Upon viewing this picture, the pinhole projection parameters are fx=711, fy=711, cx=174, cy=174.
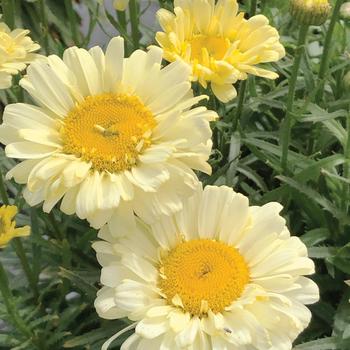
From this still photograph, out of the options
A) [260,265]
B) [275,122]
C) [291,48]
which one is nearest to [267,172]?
[275,122]

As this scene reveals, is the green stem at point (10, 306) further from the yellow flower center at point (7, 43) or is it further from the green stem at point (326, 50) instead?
the green stem at point (326, 50)

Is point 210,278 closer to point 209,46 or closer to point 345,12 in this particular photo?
point 209,46

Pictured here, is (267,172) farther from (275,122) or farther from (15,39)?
(15,39)

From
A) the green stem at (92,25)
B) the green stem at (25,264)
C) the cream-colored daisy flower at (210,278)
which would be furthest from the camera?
the green stem at (92,25)

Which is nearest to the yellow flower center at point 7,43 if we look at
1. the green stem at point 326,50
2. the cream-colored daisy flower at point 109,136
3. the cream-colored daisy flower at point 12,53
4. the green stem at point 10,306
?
the cream-colored daisy flower at point 12,53

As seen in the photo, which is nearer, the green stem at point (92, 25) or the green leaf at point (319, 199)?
the green leaf at point (319, 199)

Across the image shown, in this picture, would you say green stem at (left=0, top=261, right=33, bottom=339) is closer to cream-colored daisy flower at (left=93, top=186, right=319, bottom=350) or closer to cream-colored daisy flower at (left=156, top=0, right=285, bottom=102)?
cream-colored daisy flower at (left=93, top=186, right=319, bottom=350)
